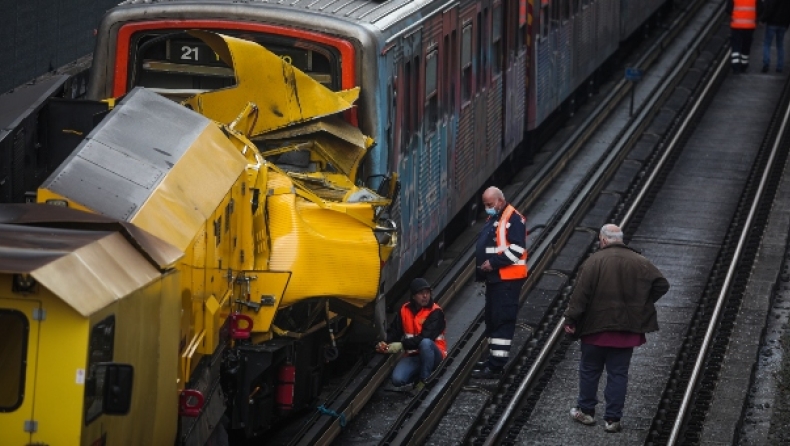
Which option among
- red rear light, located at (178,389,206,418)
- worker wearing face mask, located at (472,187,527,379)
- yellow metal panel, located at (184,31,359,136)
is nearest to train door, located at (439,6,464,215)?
Result: worker wearing face mask, located at (472,187,527,379)

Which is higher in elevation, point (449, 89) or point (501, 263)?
point (449, 89)

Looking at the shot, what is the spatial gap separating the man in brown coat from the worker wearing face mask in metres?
1.31

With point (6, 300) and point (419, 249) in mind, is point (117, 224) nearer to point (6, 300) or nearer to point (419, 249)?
point (6, 300)

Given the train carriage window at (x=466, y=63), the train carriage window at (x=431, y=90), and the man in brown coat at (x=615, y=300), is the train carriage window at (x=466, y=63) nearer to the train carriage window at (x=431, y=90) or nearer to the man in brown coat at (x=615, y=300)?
the train carriage window at (x=431, y=90)

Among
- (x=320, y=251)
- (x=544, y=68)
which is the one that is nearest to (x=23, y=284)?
(x=320, y=251)

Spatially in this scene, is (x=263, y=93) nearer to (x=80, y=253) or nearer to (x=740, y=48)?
(x=80, y=253)

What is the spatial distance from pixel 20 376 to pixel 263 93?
4928mm

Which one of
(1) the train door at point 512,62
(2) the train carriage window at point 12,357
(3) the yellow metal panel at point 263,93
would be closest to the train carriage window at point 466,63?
(1) the train door at point 512,62

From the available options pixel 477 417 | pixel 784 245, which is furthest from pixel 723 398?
pixel 784 245

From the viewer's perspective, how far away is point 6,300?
760 cm

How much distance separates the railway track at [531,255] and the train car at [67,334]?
4345mm

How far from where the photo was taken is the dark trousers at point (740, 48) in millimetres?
27156

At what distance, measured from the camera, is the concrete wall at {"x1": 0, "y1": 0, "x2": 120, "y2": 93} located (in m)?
18.0

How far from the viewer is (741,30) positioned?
26938 mm
